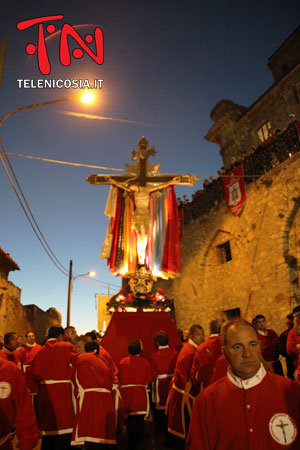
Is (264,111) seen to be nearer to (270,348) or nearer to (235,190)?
(235,190)

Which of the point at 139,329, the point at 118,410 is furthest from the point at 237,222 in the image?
the point at 118,410

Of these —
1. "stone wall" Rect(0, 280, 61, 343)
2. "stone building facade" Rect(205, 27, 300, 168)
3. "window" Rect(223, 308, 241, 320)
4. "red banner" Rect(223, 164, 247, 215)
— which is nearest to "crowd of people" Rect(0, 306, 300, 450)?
"window" Rect(223, 308, 241, 320)

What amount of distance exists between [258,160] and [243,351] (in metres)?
10.6

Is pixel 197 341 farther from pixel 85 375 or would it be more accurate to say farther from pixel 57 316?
pixel 57 316

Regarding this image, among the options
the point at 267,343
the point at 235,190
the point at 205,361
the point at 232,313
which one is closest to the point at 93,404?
the point at 205,361

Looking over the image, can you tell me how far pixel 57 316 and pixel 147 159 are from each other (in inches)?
782

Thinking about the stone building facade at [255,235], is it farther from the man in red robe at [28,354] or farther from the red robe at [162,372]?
the man in red robe at [28,354]

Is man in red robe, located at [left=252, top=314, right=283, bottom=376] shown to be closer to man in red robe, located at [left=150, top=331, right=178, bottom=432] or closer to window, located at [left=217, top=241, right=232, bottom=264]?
man in red robe, located at [left=150, top=331, right=178, bottom=432]

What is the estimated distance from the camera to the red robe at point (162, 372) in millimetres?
5398

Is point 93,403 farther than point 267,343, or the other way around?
point 267,343

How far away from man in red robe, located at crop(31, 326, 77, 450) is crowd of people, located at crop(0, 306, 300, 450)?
0.01 metres

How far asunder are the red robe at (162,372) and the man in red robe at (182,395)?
72cm

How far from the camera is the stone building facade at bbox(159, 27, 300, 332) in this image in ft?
32.2

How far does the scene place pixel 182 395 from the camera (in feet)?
14.6
